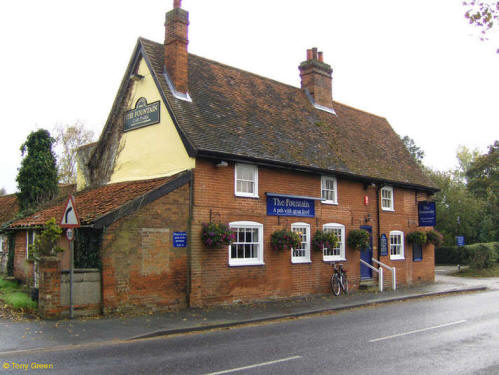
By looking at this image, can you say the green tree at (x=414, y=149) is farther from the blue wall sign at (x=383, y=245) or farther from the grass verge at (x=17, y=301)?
the grass verge at (x=17, y=301)

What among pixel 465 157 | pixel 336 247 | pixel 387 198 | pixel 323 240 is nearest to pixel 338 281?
pixel 336 247

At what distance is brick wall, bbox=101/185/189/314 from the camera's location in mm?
12672

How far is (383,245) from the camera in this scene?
70.4 ft

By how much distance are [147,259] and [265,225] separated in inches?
182

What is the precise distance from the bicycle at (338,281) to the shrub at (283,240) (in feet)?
8.92

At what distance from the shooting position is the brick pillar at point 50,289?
38.7 ft

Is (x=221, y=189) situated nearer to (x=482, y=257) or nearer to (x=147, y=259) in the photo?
(x=147, y=259)

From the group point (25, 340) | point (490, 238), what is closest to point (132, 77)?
point (25, 340)

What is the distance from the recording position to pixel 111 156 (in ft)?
61.4

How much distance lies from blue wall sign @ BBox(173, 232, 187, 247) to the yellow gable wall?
210 cm

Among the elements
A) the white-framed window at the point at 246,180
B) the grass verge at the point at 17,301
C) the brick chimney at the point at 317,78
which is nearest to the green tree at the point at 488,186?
the brick chimney at the point at 317,78

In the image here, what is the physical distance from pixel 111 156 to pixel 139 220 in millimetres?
6306

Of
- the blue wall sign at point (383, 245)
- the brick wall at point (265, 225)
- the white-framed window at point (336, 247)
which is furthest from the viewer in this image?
the blue wall sign at point (383, 245)

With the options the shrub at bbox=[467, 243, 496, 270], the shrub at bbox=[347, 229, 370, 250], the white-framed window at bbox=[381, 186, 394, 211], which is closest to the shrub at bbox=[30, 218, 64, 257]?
the shrub at bbox=[347, 229, 370, 250]
